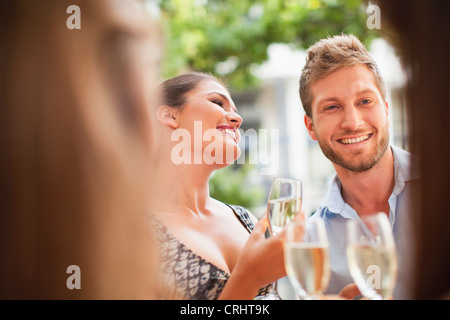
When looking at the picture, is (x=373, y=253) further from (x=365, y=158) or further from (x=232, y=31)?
(x=232, y=31)

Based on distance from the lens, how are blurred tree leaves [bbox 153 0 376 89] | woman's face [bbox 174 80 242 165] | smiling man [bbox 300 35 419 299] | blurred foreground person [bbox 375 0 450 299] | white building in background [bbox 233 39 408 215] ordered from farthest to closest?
white building in background [bbox 233 39 408 215] < blurred tree leaves [bbox 153 0 376 89] < smiling man [bbox 300 35 419 299] < woman's face [bbox 174 80 242 165] < blurred foreground person [bbox 375 0 450 299]

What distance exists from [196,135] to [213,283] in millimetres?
433

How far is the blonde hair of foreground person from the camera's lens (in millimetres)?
870

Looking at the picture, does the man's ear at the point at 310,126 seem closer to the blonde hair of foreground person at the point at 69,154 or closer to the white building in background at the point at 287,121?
the blonde hair of foreground person at the point at 69,154

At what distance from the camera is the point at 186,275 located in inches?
46.4

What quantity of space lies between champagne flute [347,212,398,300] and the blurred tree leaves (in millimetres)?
2744

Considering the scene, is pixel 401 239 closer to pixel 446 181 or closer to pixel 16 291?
pixel 446 181

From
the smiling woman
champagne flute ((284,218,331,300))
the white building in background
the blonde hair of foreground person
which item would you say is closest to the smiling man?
the smiling woman

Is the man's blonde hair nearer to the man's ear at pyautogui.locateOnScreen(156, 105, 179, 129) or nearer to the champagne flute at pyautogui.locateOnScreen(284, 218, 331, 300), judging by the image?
the man's ear at pyautogui.locateOnScreen(156, 105, 179, 129)

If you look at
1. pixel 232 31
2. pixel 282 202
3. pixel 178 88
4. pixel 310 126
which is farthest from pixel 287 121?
pixel 282 202

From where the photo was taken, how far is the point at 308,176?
4.48m

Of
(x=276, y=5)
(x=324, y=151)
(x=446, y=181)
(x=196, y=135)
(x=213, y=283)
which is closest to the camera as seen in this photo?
(x=446, y=181)

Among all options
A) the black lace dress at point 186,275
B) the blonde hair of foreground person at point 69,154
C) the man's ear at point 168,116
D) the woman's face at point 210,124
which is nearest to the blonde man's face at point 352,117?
the woman's face at point 210,124
